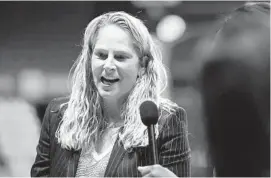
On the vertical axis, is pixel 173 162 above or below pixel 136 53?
below

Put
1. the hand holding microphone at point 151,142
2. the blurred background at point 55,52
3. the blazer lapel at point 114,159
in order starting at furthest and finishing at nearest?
1. the blurred background at point 55,52
2. the blazer lapel at point 114,159
3. the hand holding microphone at point 151,142

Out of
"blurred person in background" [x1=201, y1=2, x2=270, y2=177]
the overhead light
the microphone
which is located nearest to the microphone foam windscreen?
the microphone

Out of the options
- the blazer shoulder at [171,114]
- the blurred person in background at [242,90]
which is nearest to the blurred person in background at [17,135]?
the blazer shoulder at [171,114]

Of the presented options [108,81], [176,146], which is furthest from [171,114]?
[108,81]

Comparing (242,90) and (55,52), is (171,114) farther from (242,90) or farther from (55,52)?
(55,52)

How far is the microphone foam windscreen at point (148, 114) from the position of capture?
951mm

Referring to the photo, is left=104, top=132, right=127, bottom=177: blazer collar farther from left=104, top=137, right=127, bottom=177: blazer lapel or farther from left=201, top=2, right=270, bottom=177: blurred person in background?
left=201, top=2, right=270, bottom=177: blurred person in background

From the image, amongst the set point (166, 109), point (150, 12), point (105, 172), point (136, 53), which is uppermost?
point (150, 12)

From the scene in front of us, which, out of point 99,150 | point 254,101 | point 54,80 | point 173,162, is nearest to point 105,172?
point 99,150

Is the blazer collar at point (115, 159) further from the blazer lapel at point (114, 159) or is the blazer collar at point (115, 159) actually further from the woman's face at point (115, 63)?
the woman's face at point (115, 63)

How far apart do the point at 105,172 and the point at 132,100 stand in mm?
202

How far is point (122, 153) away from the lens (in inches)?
44.9

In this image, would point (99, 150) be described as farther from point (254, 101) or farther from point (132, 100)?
point (254, 101)

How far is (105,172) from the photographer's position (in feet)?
3.70
